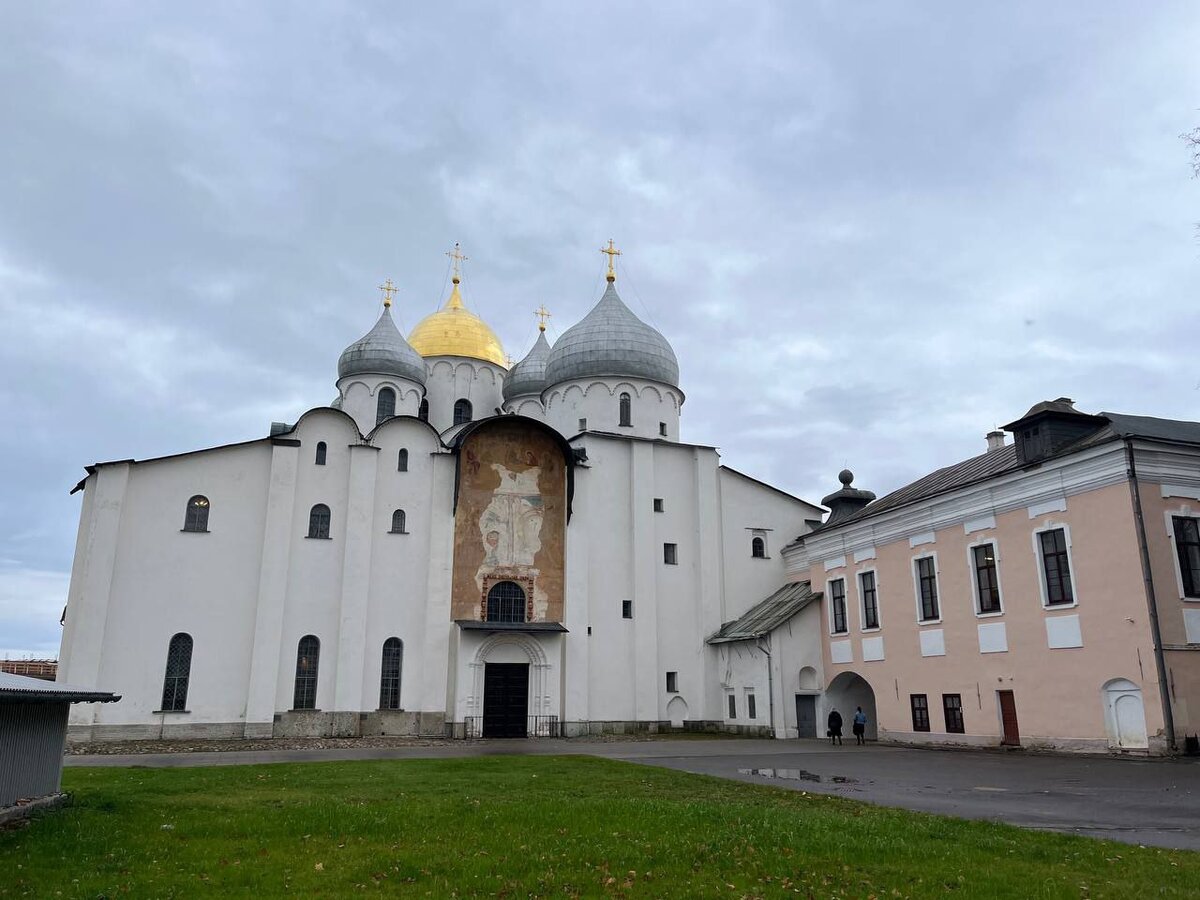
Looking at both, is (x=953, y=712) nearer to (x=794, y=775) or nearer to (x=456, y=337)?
(x=794, y=775)

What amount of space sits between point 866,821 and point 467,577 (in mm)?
22131

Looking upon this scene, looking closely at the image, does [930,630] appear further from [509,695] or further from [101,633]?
[101,633]

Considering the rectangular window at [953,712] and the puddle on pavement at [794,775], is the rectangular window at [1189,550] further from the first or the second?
the puddle on pavement at [794,775]

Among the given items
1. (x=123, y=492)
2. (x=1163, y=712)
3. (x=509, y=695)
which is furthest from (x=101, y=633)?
(x=1163, y=712)

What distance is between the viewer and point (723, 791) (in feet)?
44.6

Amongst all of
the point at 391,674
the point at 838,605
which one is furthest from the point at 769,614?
the point at 391,674

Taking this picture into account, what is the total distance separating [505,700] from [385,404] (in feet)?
46.1

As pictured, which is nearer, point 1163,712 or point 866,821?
point 866,821

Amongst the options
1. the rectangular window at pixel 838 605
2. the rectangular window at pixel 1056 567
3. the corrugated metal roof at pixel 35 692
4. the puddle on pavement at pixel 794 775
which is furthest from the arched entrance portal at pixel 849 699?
the corrugated metal roof at pixel 35 692

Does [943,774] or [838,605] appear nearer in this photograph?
[943,774]

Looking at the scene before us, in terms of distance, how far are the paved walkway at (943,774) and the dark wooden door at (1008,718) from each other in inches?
50.0

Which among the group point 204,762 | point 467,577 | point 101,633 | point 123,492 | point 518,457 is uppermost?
point 518,457

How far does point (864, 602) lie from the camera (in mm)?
29016

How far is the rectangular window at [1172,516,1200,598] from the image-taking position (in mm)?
20094
